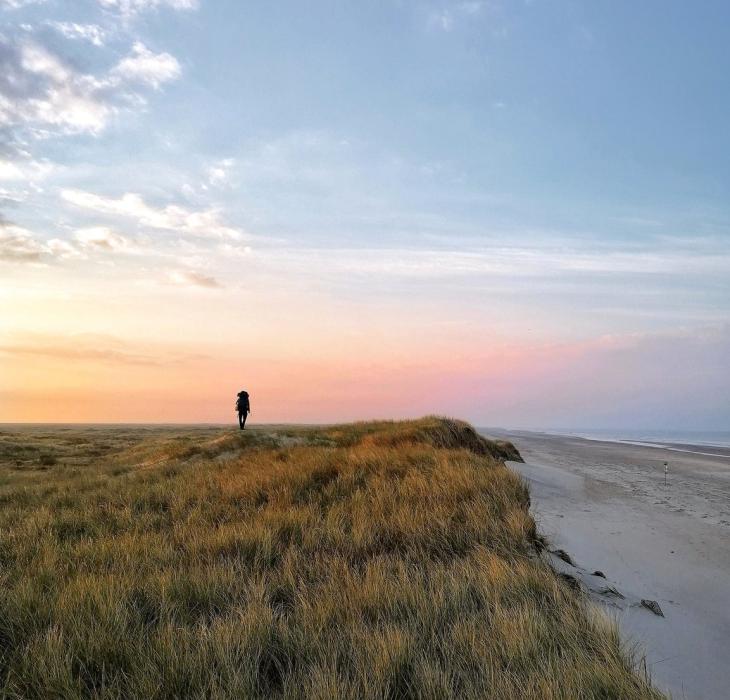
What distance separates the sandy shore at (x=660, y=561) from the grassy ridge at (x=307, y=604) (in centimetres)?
76

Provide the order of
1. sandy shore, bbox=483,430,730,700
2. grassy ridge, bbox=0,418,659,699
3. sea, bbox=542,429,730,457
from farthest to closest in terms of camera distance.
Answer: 1. sea, bbox=542,429,730,457
2. sandy shore, bbox=483,430,730,700
3. grassy ridge, bbox=0,418,659,699

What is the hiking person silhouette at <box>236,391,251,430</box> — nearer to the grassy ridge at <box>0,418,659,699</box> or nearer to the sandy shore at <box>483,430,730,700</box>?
the sandy shore at <box>483,430,730,700</box>

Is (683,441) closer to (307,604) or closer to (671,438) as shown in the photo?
(671,438)

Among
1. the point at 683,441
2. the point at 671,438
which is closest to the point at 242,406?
the point at 683,441

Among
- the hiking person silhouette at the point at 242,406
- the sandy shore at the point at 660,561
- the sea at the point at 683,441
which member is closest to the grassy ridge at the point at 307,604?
the sandy shore at the point at 660,561

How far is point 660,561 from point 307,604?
5.37m

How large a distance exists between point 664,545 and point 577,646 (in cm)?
562

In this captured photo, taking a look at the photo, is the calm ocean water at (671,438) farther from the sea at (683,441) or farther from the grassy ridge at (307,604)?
the grassy ridge at (307,604)

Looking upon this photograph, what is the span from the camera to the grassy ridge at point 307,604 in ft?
9.41

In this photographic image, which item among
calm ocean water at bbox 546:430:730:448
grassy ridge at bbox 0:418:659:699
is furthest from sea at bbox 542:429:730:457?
grassy ridge at bbox 0:418:659:699

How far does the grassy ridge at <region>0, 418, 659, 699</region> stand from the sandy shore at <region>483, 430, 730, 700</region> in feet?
2.49

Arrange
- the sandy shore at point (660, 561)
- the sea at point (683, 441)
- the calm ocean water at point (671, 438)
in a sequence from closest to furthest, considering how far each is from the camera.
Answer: the sandy shore at point (660, 561) < the sea at point (683, 441) < the calm ocean water at point (671, 438)

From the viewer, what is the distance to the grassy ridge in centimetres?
287

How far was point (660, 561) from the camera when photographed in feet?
21.9
